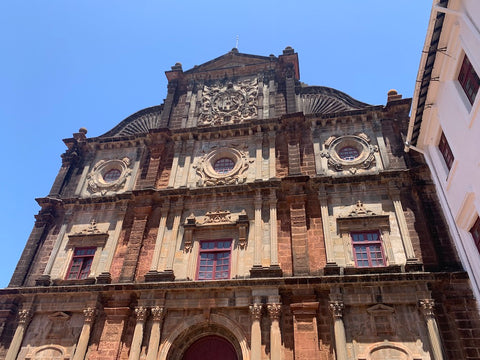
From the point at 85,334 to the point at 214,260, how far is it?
233 inches

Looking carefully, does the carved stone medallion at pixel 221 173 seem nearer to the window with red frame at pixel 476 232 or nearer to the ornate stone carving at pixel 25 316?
the ornate stone carving at pixel 25 316

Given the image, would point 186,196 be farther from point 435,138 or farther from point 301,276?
point 435,138

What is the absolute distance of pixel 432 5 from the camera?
11.6 metres

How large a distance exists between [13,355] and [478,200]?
719 inches

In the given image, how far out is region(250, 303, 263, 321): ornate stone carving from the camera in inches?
540

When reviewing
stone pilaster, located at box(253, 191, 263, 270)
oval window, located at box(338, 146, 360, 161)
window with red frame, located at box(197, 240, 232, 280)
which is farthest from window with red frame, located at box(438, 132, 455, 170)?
window with red frame, located at box(197, 240, 232, 280)

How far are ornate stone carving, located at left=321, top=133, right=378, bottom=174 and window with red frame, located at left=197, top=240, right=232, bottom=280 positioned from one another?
21.0ft

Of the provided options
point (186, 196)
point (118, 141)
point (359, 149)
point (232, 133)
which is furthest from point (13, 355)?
point (359, 149)

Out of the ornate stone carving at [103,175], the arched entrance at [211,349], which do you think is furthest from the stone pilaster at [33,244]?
the arched entrance at [211,349]

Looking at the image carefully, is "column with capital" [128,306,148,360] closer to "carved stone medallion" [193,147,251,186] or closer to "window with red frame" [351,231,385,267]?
"carved stone medallion" [193,147,251,186]

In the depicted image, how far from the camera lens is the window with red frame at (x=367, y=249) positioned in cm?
1477

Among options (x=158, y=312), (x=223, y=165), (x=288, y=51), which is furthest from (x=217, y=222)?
(x=288, y=51)

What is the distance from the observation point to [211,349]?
14391 mm

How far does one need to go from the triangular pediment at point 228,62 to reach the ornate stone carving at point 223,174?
6.56m
